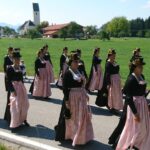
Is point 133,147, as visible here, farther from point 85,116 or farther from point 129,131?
point 85,116

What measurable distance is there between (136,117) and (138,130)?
0.83 feet

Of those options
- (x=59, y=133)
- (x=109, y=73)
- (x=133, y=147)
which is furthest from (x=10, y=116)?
(x=133, y=147)

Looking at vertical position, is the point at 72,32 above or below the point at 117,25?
below

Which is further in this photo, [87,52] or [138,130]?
[87,52]

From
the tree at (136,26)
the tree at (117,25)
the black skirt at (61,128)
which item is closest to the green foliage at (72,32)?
the tree at (136,26)

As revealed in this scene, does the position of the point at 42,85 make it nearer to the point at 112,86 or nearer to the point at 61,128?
the point at 112,86

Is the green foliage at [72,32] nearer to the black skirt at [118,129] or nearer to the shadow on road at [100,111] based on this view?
the shadow on road at [100,111]

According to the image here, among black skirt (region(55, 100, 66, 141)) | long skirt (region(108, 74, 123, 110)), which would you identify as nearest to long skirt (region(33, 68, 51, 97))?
long skirt (region(108, 74, 123, 110))

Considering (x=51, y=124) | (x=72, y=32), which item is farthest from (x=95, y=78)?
(x=72, y=32)

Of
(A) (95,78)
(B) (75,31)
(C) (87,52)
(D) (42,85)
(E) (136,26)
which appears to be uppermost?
(E) (136,26)

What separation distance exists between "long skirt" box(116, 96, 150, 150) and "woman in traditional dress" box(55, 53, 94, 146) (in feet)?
3.49

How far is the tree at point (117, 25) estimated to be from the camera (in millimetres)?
169000

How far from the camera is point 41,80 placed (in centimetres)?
1564

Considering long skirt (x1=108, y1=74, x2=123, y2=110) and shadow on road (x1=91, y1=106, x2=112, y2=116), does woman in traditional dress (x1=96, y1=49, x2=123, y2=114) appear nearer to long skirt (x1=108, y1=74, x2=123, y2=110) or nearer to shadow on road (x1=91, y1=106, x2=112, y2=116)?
long skirt (x1=108, y1=74, x2=123, y2=110)
